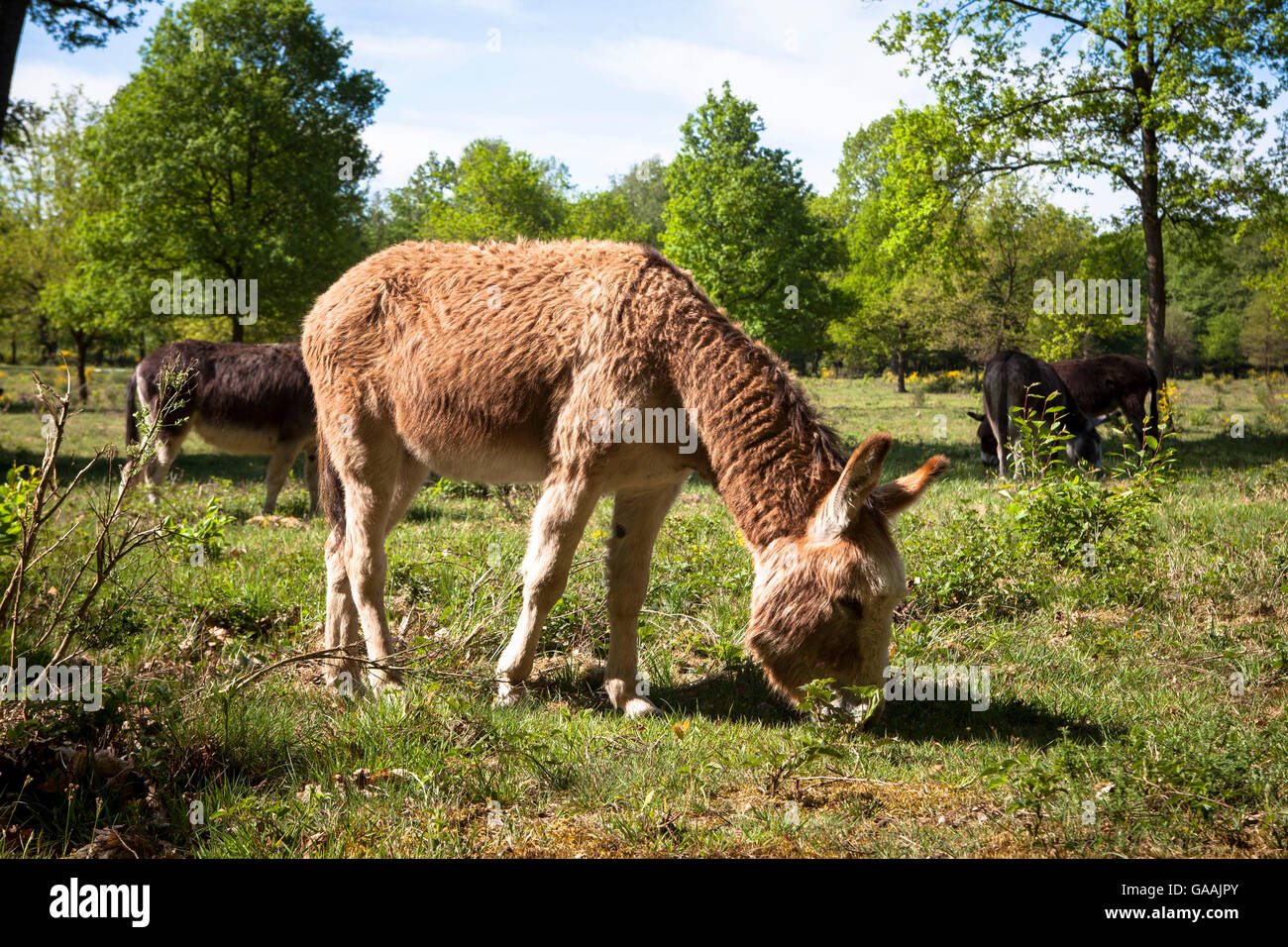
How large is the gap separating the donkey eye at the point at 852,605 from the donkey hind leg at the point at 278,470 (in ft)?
29.6

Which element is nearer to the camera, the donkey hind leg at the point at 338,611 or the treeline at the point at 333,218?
the donkey hind leg at the point at 338,611

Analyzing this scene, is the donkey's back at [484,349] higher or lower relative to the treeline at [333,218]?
lower

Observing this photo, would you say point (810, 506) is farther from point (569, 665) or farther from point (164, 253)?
point (164, 253)

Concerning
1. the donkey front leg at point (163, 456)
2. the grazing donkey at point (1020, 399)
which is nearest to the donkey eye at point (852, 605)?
the donkey front leg at point (163, 456)

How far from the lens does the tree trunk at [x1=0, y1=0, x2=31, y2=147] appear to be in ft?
30.8

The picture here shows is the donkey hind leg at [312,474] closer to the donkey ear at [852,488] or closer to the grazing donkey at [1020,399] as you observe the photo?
the donkey ear at [852,488]

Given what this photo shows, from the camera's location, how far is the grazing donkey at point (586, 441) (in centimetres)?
389

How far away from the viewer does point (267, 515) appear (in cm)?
1045

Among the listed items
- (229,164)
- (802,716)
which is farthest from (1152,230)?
(229,164)

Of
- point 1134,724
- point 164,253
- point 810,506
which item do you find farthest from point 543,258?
point 164,253

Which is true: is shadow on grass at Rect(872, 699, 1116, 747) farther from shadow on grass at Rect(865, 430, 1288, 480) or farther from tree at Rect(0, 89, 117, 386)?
tree at Rect(0, 89, 117, 386)

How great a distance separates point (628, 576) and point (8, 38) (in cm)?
1018

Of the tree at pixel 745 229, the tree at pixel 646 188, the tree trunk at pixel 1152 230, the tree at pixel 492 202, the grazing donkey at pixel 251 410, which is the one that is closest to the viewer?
the grazing donkey at pixel 251 410

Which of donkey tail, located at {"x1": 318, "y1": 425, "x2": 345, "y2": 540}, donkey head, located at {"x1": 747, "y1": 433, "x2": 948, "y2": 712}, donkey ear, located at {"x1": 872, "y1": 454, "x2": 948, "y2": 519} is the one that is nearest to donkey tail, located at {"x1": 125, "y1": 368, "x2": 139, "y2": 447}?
donkey tail, located at {"x1": 318, "y1": 425, "x2": 345, "y2": 540}
